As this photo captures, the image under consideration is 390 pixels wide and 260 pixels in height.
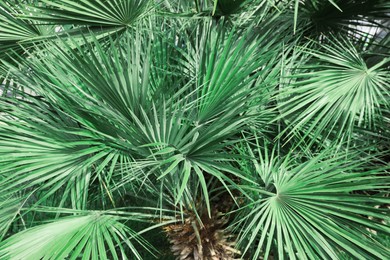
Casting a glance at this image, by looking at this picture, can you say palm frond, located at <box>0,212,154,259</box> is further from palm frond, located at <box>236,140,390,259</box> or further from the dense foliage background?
palm frond, located at <box>236,140,390,259</box>

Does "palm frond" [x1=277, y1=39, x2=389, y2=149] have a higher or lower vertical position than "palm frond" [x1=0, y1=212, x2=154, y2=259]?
higher

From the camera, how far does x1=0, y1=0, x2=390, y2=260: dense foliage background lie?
134 centimetres

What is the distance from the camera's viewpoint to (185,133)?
1.64m

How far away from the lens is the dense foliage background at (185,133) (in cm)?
134

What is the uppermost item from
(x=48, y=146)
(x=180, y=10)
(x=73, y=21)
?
(x=180, y=10)

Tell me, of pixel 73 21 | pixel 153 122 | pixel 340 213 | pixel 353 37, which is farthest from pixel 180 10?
pixel 340 213

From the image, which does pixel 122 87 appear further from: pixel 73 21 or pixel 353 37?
pixel 353 37

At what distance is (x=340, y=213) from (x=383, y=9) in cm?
121

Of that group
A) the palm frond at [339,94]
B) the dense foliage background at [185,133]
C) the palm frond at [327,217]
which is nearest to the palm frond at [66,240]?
the dense foliage background at [185,133]

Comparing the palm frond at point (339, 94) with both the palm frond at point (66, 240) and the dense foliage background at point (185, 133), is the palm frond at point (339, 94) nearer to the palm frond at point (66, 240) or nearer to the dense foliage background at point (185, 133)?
the dense foliage background at point (185, 133)

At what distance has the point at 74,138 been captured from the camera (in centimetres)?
161

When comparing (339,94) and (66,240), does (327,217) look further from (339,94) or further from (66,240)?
(66,240)

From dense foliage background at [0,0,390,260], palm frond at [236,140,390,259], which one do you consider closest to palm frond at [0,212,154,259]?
dense foliage background at [0,0,390,260]

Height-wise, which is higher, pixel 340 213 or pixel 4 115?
pixel 4 115
